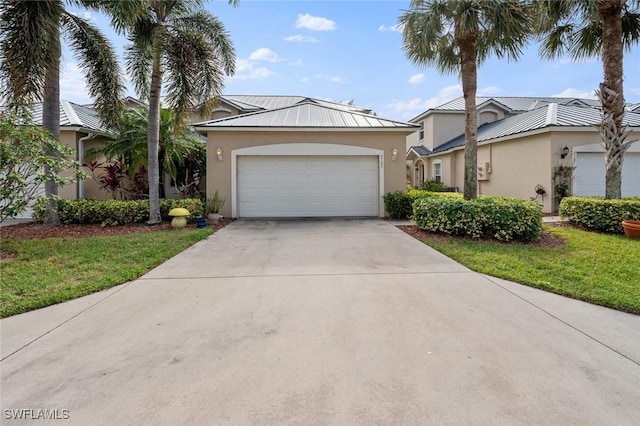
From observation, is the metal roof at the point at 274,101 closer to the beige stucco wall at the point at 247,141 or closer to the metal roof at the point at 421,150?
the metal roof at the point at 421,150

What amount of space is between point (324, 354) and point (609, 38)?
1154cm

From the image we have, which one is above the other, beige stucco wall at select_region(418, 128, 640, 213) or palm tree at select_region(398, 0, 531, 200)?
palm tree at select_region(398, 0, 531, 200)

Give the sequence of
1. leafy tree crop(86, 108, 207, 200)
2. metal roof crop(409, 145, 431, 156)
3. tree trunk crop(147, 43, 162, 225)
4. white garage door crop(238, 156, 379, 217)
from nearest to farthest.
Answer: tree trunk crop(147, 43, 162, 225) < leafy tree crop(86, 108, 207, 200) < white garage door crop(238, 156, 379, 217) < metal roof crop(409, 145, 431, 156)

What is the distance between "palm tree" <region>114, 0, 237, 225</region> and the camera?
9.23 metres

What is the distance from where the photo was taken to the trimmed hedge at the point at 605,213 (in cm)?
842

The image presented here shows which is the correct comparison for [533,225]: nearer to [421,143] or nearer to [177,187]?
[177,187]

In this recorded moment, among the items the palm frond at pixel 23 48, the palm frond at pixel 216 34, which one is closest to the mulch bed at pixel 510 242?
the palm frond at pixel 216 34

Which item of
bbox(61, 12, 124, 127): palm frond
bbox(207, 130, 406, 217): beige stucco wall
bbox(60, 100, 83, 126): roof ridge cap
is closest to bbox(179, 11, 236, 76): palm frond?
bbox(207, 130, 406, 217): beige stucco wall

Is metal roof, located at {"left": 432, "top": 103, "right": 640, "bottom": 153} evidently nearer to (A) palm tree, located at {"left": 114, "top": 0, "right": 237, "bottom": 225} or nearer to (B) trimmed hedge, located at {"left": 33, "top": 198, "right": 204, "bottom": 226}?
(A) palm tree, located at {"left": 114, "top": 0, "right": 237, "bottom": 225}

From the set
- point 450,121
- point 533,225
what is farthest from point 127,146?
point 450,121

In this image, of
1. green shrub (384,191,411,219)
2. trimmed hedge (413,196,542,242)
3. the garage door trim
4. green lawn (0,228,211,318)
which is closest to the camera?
green lawn (0,228,211,318)

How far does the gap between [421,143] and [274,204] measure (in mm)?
15190

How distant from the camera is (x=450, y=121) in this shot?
2092 centimetres

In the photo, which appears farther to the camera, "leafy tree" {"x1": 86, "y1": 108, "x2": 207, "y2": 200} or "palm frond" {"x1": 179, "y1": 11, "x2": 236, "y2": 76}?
"leafy tree" {"x1": 86, "y1": 108, "x2": 207, "y2": 200}
